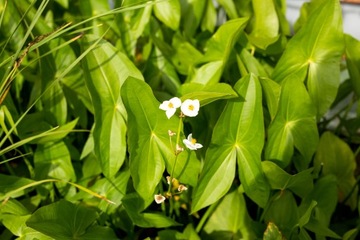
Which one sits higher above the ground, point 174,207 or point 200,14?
point 200,14

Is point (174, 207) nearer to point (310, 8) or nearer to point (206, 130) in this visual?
point (206, 130)

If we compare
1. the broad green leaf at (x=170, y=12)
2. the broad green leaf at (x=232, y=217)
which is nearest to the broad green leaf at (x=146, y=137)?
the broad green leaf at (x=232, y=217)

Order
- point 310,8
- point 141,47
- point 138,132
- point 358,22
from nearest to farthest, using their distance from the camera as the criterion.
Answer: point 138,132 → point 310,8 → point 141,47 → point 358,22

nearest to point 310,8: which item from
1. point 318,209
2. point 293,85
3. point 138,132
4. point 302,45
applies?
point 302,45

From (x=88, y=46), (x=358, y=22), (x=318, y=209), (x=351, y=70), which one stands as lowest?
(x=318, y=209)

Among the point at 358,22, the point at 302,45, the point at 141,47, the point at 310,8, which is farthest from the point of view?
the point at 358,22

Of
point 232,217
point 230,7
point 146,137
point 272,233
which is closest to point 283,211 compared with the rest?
point 232,217

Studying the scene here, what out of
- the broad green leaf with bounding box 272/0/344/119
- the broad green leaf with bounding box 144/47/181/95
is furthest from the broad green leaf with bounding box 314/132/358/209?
the broad green leaf with bounding box 144/47/181/95

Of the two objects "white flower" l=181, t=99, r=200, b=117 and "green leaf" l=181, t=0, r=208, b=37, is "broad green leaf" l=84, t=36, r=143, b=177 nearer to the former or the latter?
"white flower" l=181, t=99, r=200, b=117

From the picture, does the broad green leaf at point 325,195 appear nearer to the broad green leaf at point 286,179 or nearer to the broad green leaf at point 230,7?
the broad green leaf at point 286,179

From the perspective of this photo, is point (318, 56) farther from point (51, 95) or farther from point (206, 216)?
point (51, 95)
